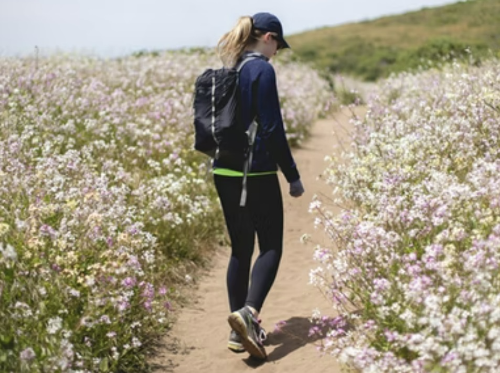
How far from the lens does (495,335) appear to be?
3.25 metres

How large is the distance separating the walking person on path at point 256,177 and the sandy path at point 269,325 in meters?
0.22

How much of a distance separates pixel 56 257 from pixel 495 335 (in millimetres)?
2802

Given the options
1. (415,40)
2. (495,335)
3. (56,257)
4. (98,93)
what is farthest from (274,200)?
(415,40)

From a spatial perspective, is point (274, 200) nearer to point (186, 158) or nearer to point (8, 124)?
point (8, 124)

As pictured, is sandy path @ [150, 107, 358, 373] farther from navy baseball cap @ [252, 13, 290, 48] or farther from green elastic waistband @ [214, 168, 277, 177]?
navy baseball cap @ [252, 13, 290, 48]

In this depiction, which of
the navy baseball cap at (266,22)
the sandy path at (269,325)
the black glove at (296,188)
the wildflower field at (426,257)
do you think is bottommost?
the sandy path at (269,325)

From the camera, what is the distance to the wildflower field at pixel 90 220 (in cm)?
429

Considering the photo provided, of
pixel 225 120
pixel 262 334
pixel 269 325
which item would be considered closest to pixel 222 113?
pixel 225 120

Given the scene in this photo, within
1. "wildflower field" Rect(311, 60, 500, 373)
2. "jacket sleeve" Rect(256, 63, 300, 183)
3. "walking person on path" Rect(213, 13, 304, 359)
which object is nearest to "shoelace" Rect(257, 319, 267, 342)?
"walking person on path" Rect(213, 13, 304, 359)

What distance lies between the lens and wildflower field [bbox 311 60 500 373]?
3506mm

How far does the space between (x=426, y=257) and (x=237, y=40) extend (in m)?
2.01

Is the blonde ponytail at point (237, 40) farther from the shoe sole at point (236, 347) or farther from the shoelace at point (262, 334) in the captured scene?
the shoe sole at point (236, 347)

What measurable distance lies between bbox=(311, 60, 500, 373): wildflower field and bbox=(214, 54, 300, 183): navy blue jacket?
16.6 inches

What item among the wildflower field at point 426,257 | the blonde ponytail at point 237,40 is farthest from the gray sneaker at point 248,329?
the blonde ponytail at point 237,40
